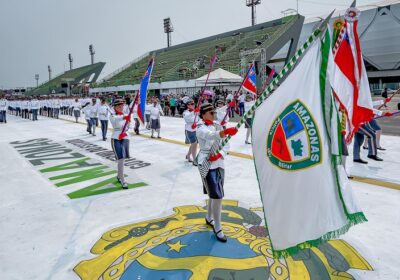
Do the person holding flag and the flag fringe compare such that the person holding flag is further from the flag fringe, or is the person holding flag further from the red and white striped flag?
the flag fringe

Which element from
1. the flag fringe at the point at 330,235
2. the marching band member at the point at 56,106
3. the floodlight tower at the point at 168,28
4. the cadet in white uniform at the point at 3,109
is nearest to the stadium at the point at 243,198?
the flag fringe at the point at 330,235

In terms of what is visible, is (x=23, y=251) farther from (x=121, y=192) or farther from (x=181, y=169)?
(x=181, y=169)

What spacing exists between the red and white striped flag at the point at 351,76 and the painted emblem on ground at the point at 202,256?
7.04ft

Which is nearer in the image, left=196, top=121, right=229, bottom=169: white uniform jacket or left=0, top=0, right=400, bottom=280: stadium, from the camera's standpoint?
left=0, top=0, right=400, bottom=280: stadium

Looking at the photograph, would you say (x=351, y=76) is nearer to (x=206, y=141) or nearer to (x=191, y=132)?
(x=206, y=141)

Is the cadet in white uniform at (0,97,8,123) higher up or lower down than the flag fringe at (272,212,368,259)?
higher up

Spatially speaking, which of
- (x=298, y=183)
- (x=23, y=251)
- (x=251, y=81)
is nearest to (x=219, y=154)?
(x=298, y=183)

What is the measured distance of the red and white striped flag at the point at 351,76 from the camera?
4.62m

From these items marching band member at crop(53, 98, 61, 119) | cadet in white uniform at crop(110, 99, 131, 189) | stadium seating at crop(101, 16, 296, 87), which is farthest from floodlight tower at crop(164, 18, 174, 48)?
cadet in white uniform at crop(110, 99, 131, 189)

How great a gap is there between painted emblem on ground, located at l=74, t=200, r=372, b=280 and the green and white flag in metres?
0.84

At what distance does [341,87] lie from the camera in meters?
4.78

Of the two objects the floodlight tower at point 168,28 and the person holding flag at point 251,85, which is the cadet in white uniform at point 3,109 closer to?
the person holding flag at point 251,85

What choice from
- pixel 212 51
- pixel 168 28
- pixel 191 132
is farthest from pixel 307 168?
pixel 168 28

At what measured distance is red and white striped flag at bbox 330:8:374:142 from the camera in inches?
182
